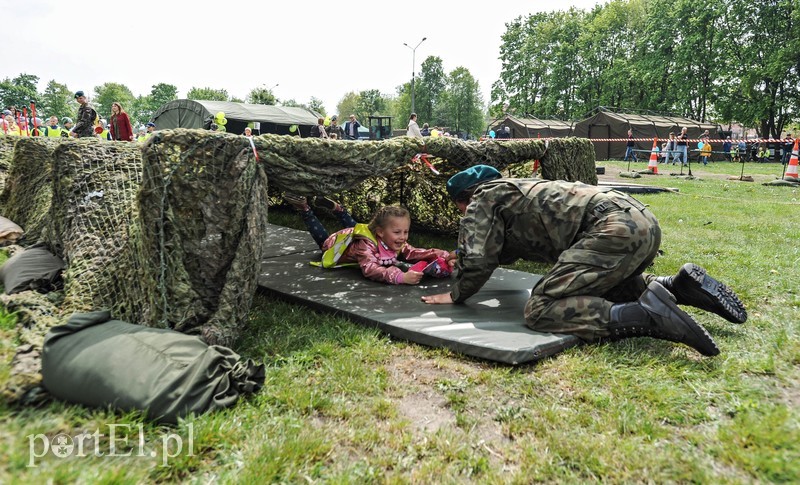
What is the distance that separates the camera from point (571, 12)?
53094mm

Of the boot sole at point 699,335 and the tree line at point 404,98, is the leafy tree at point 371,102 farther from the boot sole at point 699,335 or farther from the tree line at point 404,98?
the boot sole at point 699,335

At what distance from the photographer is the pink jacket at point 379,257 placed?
4.70 metres

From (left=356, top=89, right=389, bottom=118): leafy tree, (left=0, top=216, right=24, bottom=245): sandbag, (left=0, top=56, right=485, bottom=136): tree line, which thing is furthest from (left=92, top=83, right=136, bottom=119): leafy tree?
(left=0, top=216, right=24, bottom=245): sandbag

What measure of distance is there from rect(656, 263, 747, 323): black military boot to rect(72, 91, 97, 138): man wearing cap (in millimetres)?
12398

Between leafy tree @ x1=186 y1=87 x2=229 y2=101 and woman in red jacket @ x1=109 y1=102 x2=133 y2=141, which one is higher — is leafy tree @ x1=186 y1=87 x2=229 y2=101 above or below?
above

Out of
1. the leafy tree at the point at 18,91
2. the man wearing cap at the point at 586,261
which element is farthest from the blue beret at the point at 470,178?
the leafy tree at the point at 18,91

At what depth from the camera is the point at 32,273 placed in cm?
414

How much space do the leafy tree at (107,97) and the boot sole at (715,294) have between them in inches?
4680

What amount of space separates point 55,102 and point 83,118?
102m

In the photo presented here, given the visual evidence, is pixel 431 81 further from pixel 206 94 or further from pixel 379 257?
pixel 379 257

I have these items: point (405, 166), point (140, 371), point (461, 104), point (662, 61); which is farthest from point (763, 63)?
point (461, 104)

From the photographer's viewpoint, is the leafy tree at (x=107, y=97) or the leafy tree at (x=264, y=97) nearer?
the leafy tree at (x=264, y=97)

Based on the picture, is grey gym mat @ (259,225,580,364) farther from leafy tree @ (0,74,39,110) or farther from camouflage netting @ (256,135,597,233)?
leafy tree @ (0,74,39,110)

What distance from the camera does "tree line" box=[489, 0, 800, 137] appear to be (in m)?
33.8
